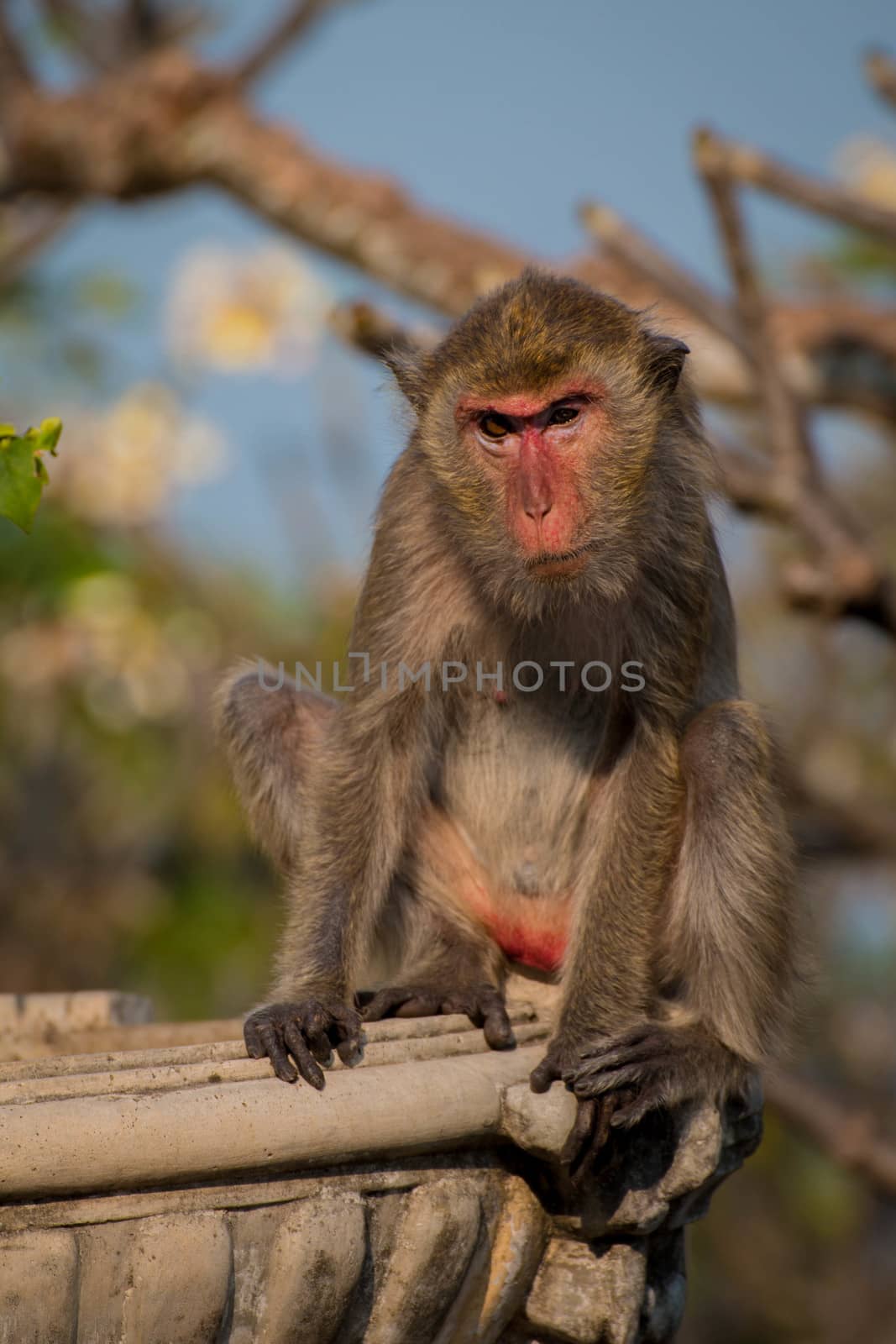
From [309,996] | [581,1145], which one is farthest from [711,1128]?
[309,996]

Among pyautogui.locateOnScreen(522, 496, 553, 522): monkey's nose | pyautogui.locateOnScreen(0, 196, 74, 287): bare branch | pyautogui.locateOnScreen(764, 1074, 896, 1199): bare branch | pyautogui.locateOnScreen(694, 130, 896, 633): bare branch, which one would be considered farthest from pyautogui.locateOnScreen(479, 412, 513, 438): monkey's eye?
pyautogui.locateOnScreen(0, 196, 74, 287): bare branch

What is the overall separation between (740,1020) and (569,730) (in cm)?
98

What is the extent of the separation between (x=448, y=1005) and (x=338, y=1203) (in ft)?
3.19

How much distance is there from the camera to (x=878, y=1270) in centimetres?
1314

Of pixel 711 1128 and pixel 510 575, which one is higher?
pixel 510 575

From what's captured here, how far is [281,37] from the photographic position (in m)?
9.61

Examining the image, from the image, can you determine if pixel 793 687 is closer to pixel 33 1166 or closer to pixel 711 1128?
pixel 711 1128

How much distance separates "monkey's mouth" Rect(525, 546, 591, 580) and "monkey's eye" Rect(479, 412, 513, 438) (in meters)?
0.39

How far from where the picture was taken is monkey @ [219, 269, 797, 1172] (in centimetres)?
391

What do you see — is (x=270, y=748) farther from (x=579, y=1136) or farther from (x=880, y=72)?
(x=880, y=72)

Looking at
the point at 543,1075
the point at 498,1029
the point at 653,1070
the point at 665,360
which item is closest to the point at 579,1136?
the point at 543,1075

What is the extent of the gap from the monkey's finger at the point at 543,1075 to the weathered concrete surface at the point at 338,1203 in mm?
29

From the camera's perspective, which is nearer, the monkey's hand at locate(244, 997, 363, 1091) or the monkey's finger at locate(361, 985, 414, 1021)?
the monkey's hand at locate(244, 997, 363, 1091)

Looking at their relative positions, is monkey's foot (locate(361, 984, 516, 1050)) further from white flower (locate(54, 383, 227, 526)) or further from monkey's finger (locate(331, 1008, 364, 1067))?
white flower (locate(54, 383, 227, 526))
